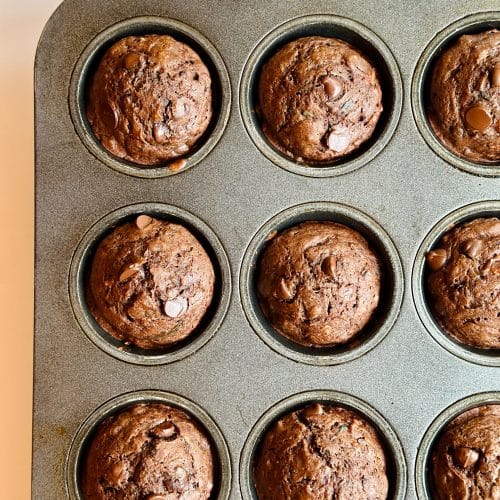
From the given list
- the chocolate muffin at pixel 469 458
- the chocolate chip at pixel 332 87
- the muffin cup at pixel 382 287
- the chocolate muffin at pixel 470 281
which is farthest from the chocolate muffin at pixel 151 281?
the chocolate muffin at pixel 469 458

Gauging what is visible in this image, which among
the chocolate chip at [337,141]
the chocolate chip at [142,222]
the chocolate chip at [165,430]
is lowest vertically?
the chocolate chip at [165,430]

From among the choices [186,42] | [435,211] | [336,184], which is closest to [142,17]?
[186,42]

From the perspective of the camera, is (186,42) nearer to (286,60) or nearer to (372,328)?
(286,60)

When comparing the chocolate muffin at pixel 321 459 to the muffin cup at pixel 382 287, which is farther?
→ the muffin cup at pixel 382 287

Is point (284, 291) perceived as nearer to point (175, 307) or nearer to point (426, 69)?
point (175, 307)

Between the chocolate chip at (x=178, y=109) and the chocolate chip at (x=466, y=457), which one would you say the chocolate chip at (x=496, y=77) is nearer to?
the chocolate chip at (x=178, y=109)

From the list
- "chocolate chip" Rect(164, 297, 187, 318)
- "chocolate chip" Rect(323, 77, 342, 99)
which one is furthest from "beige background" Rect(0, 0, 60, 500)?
"chocolate chip" Rect(323, 77, 342, 99)

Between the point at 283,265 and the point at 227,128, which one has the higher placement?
the point at 227,128
